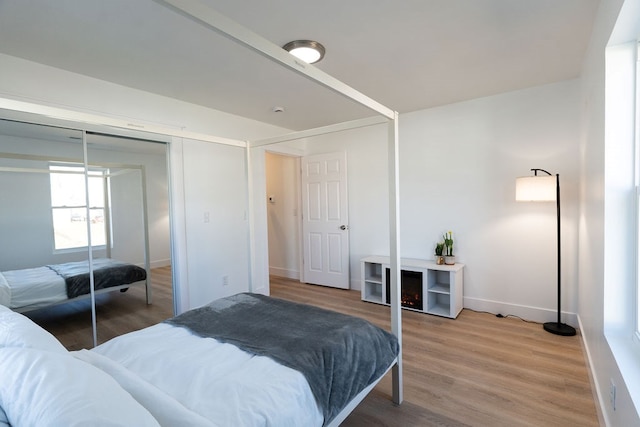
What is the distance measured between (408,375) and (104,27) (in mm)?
3186

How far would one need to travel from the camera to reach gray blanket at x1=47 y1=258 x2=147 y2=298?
263cm

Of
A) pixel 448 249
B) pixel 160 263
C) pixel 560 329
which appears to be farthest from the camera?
pixel 448 249

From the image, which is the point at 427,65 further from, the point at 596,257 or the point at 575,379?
the point at 575,379

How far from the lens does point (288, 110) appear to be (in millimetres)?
3793

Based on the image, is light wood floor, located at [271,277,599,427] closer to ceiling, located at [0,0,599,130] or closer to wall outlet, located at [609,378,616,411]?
wall outlet, located at [609,378,616,411]

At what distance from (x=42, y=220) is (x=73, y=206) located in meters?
0.23

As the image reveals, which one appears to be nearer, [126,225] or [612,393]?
[612,393]

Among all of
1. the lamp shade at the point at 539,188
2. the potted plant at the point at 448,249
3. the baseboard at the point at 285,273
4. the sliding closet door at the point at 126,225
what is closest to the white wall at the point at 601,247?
the lamp shade at the point at 539,188

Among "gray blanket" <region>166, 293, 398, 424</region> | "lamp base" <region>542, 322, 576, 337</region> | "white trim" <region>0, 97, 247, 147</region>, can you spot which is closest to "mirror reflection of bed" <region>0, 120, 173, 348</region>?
"white trim" <region>0, 97, 247, 147</region>

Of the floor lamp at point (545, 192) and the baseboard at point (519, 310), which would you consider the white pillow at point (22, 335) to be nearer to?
the floor lamp at point (545, 192)

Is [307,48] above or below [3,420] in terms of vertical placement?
above

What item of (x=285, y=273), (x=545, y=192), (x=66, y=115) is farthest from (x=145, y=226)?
(x=545, y=192)

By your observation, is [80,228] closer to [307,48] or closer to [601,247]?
[307,48]

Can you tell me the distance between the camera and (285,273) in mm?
5594
